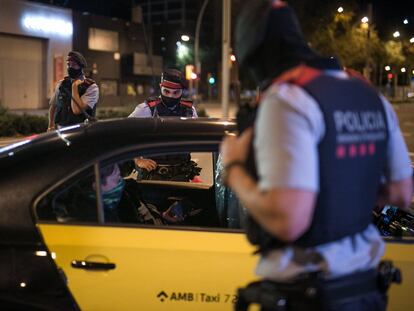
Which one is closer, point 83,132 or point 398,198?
point 398,198

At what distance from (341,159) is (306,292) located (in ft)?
1.31

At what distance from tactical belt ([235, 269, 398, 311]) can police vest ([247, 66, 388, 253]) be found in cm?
11

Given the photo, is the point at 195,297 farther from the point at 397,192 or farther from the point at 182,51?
the point at 182,51

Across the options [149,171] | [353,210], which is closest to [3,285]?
[353,210]

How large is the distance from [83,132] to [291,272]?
153 centimetres

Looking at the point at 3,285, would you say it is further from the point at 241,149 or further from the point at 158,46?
the point at 158,46

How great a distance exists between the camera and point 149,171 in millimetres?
4402

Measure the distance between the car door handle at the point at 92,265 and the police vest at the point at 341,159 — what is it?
3.09 ft

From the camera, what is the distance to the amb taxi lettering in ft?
8.66

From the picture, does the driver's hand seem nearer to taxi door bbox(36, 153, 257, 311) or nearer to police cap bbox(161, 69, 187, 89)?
taxi door bbox(36, 153, 257, 311)

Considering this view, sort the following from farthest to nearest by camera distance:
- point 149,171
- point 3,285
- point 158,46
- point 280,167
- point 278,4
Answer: point 158,46 < point 149,171 < point 3,285 < point 278,4 < point 280,167

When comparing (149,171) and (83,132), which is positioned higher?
(83,132)

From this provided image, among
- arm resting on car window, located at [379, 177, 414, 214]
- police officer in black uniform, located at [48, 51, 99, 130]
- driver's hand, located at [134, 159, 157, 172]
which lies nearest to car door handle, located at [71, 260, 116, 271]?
arm resting on car window, located at [379, 177, 414, 214]

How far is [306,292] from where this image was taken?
1.73m
